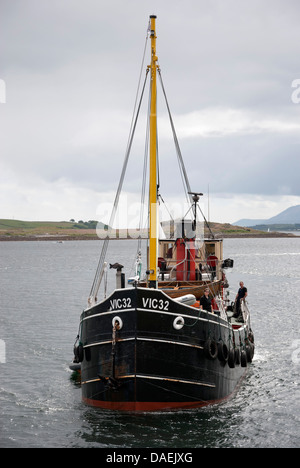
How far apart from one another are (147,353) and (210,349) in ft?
7.87

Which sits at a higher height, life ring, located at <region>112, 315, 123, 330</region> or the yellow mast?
the yellow mast

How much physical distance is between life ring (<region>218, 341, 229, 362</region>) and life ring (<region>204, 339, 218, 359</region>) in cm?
46

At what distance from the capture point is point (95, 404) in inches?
783

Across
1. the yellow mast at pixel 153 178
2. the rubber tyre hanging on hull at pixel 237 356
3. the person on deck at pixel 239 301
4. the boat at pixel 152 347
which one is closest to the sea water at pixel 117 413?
the boat at pixel 152 347

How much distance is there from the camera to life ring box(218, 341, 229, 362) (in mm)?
20188

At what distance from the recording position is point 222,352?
66.3 ft

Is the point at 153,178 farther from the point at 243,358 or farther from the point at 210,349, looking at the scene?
the point at 243,358

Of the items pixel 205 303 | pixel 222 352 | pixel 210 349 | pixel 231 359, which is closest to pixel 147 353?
pixel 210 349

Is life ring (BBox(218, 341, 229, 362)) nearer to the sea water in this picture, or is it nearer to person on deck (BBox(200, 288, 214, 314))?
person on deck (BBox(200, 288, 214, 314))

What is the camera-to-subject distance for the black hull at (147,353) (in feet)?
59.8

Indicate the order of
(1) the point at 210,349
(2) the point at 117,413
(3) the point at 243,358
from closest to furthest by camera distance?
(2) the point at 117,413 → (1) the point at 210,349 → (3) the point at 243,358

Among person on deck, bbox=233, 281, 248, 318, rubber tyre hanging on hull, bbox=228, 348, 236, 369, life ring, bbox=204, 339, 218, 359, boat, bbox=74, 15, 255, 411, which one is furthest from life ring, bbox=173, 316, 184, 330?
person on deck, bbox=233, 281, 248, 318
